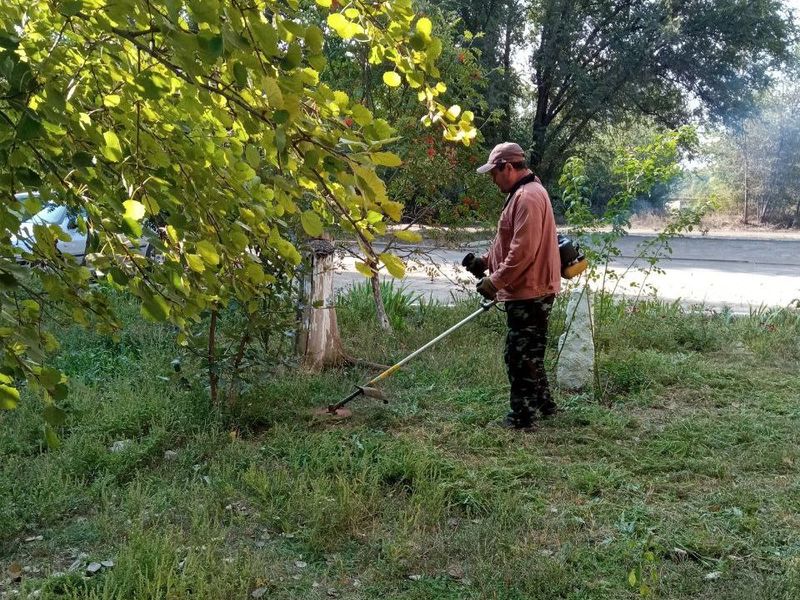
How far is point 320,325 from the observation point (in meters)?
6.07

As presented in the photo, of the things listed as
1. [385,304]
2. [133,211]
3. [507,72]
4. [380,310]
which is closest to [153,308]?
[133,211]

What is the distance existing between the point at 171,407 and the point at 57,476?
103cm

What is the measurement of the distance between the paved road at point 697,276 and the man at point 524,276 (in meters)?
2.23

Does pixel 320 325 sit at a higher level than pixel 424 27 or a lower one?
lower

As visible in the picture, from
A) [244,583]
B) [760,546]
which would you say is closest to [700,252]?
[760,546]

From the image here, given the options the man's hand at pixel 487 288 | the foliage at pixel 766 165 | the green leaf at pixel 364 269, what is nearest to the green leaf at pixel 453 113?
the green leaf at pixel 364 269

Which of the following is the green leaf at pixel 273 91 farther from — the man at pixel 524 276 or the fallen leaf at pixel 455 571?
the man at pixel 524 276

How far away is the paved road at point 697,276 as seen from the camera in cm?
931

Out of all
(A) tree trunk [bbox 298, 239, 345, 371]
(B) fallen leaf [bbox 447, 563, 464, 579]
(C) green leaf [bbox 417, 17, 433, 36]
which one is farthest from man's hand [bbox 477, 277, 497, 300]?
(C) green leaf [bbox 417, 17, 433, 36]

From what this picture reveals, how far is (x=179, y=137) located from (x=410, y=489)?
2.59 meters

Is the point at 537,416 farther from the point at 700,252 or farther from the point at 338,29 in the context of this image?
the point at 700,252

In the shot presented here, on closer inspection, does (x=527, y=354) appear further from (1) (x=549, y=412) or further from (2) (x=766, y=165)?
(2) (x=766, y=165)

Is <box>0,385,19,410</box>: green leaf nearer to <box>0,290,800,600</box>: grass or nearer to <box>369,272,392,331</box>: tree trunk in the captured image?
<box>0,290,800,600</box>: grass

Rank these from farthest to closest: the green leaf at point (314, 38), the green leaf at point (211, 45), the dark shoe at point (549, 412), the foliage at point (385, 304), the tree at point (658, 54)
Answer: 1. the tree at point (658, 54)
2. the foliage at point (385, 304)
3. the dark shoe at point (549, 412)
4. the green leaf at point (314, 38)
5. the green leaf at point (211, 45)
